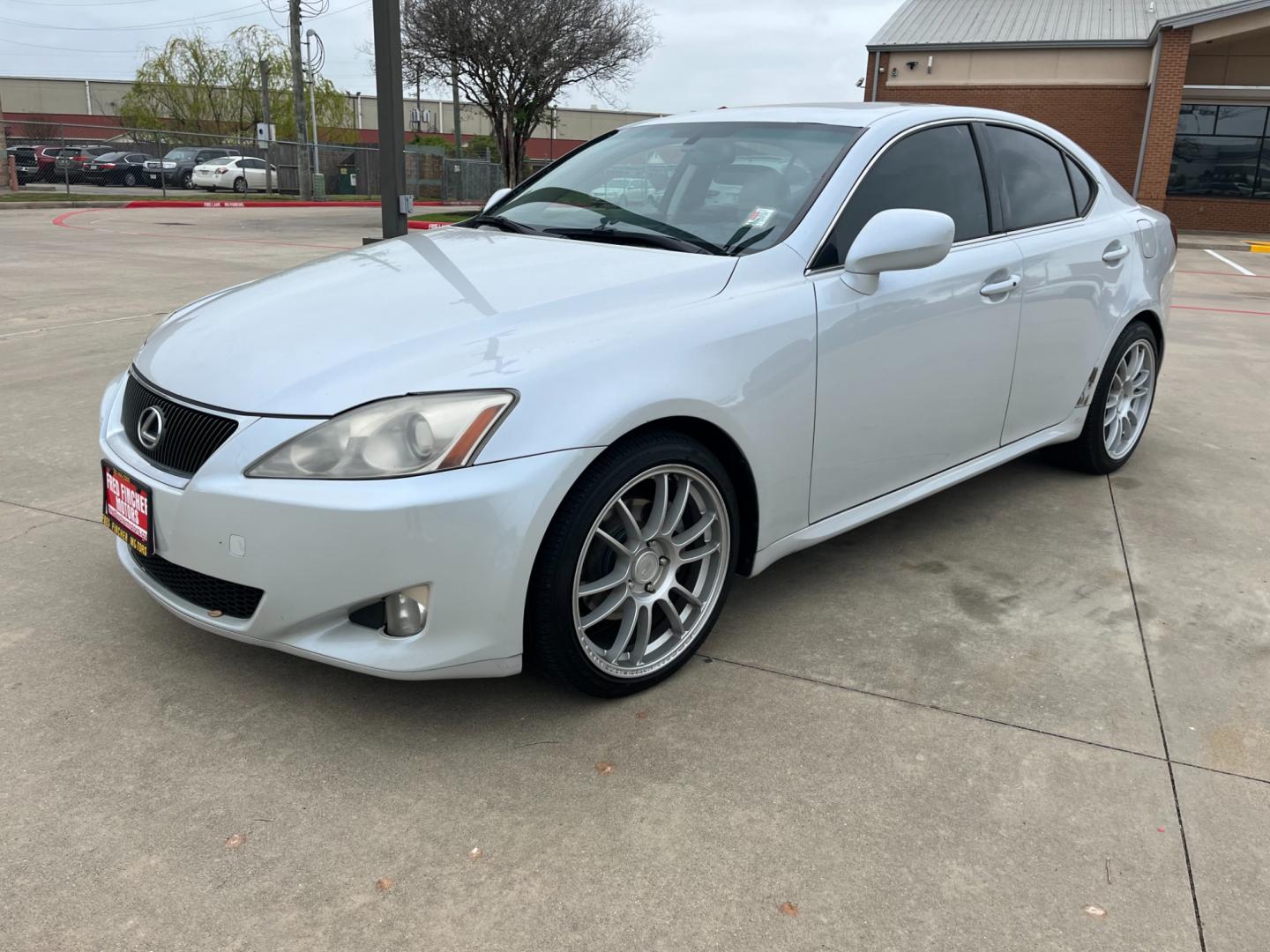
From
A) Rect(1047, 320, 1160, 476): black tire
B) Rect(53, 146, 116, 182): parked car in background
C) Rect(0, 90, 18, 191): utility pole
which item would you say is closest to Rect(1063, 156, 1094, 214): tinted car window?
Rect(1047, 320, 1160, 476): black tire

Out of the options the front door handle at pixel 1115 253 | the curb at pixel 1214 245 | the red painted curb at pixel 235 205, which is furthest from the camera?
the red painted curb at pixel 235 205

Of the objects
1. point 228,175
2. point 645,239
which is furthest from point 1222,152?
point 228,175

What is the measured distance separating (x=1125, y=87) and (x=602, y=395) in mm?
26703

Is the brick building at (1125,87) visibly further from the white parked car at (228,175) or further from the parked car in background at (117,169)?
the parked car in background at (117,169)

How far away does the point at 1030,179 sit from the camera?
13.1 ft

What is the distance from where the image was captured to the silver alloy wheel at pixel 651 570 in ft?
8.45

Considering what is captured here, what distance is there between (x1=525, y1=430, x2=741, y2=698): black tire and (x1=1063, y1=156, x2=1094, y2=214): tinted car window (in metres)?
2.53

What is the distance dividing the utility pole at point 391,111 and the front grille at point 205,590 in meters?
7.10

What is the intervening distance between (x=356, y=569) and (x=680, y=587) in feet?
3.01

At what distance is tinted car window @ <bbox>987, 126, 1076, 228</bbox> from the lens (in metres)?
3.86

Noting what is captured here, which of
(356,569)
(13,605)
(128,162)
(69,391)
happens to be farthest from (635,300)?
(128,162)

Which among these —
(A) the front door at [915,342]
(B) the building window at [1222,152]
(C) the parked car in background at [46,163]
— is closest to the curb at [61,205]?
(C) the parked car in background at [46,163]

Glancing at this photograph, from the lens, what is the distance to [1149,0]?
85.8 ft

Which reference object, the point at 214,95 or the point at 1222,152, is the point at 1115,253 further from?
the point at 214,95
